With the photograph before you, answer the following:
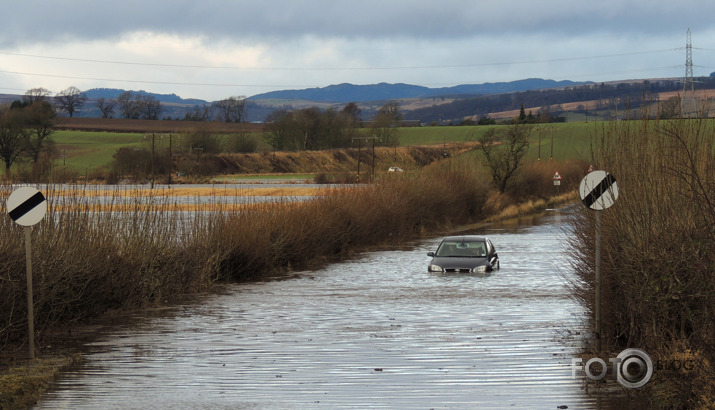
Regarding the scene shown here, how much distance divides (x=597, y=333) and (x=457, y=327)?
183 inches

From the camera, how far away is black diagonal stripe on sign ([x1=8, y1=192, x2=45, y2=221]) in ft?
48.5

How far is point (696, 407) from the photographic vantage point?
10.5m

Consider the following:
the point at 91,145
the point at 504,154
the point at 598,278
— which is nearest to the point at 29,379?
the point at 598,278

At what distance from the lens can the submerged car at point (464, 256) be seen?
31344 millimetres

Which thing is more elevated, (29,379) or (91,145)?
(91,145)

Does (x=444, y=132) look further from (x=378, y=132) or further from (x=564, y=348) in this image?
(x=564, y=348)

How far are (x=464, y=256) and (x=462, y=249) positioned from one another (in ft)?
2.45

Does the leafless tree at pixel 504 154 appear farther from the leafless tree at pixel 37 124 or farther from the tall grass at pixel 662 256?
the leafless tree at pixel 37 124

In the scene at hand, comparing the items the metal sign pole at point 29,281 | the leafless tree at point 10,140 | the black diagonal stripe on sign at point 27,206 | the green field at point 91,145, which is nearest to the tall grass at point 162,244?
the metal sign pole at point 29,281

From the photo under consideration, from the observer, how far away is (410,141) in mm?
188250

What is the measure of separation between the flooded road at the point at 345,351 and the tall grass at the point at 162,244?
43.8 inches

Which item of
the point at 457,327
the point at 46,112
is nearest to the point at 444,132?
the point at 46,112

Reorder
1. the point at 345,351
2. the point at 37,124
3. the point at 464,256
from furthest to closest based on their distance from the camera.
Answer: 1. the point at 37,124
2. the point at 464,256
3. the point at 345,351

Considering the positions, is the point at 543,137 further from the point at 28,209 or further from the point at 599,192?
the point at 28,209
